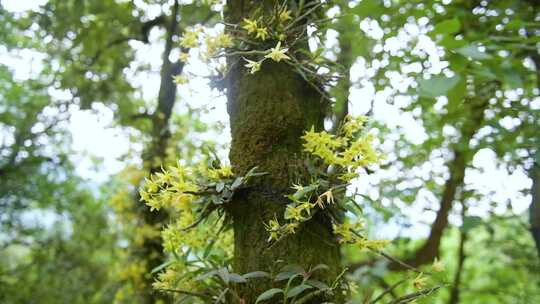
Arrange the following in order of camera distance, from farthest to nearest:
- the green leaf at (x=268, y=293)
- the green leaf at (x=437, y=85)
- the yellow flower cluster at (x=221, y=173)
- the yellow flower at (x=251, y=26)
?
the yellow flower at (x=251, y=26), the yellow flower cluster at (x=221, y=173), the green leaf at (x=268, y=293), the green leaf at (x=437, y=85)

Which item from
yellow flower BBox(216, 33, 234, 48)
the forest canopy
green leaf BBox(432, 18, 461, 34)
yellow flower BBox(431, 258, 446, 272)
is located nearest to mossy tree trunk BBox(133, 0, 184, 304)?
the forest canopy

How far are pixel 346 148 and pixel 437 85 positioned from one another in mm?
581

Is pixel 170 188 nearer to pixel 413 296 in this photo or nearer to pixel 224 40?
pixel 224 40

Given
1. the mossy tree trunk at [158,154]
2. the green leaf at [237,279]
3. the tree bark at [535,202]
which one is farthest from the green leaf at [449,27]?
the mossy tree trunk at [158,154]

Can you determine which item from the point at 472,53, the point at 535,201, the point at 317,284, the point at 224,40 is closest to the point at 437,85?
the point at 472,53

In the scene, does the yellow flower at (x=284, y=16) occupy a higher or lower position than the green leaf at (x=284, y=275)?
higher

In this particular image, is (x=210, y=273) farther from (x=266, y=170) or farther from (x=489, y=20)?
(x=489, y=20)

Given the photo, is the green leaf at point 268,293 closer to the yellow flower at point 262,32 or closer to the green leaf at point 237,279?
the green leaf at point 237,279

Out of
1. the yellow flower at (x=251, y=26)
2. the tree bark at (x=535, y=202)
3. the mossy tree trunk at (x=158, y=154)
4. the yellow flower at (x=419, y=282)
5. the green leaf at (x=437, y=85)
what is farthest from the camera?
the mossy tree trunk at (x=158, y=154)

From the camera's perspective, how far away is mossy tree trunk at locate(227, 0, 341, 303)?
4.77 feet

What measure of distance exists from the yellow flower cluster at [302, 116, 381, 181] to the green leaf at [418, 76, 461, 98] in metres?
0.47

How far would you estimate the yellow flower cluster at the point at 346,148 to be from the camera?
1420mm

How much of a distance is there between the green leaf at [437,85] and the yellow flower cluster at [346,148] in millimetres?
466

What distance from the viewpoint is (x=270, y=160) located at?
5.06ft
